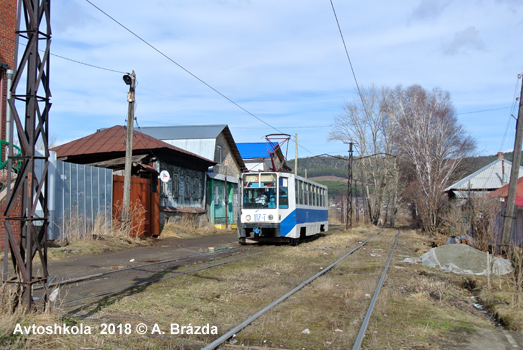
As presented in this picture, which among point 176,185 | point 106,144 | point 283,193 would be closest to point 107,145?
point 106,144

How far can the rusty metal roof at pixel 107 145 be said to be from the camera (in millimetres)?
21984

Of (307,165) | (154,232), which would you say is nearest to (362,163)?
(154,232)

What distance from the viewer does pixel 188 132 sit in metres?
33.1

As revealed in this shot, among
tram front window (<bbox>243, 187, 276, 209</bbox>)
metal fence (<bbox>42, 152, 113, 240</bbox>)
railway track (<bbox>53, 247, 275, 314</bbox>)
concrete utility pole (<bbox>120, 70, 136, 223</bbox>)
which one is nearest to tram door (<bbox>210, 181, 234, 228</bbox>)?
tram front window (<bbox>243, 187, 276, 209</bbox>)

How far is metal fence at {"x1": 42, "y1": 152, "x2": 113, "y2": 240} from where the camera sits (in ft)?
47.1

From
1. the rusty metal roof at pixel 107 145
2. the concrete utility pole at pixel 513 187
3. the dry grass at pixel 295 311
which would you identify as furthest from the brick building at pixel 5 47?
the concrete utility pole at pixel 513 187

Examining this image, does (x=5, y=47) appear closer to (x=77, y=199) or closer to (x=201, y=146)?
(x=77, y=199)

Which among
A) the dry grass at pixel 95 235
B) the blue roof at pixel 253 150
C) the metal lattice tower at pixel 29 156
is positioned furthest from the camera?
the blue roof at pixel 253 150

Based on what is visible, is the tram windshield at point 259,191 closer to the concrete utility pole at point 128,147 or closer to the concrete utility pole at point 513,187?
the concrete utility pole at point 128,147

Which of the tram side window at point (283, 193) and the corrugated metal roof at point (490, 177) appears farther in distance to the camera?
the corrugated metal roof at point (490, 177)

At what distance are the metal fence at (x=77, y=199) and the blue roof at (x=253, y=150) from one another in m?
37.7

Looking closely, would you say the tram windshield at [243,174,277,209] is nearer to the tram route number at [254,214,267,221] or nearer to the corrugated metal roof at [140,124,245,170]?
the tram route number at [254,214,267,221]

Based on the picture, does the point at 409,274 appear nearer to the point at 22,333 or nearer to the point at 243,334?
the point at 243,334

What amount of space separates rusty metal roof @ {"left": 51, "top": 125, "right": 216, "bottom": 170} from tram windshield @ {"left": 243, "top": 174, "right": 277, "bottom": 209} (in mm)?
6261
